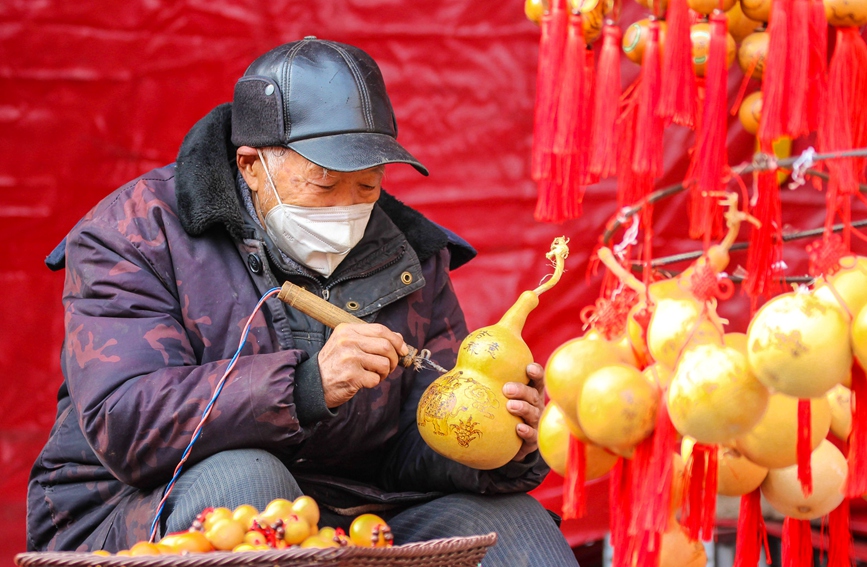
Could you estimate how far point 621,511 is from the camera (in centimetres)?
153

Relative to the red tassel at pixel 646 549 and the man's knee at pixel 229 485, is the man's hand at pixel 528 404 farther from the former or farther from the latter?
the red tassel at pixel 646 549

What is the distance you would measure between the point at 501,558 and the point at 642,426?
91 cm

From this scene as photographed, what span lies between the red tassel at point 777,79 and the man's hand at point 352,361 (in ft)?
3.15

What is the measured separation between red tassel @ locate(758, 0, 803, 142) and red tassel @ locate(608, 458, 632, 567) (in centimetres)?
54

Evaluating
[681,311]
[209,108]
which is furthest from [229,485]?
[209,108]

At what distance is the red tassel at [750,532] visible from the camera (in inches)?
63.1

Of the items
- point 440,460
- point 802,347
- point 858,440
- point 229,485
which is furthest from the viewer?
point 440,460

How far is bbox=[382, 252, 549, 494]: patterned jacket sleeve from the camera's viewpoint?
2.28 m

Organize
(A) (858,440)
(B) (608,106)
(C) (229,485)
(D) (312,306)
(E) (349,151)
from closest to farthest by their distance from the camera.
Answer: (A) (858,440)
(B) (608,106)
(C) (229,485)
(D) (312,306)
(E) (349,151)

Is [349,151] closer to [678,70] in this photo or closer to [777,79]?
[678,70]

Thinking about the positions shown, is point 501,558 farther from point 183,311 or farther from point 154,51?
point 154,51

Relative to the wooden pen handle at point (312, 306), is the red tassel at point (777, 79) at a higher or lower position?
higher

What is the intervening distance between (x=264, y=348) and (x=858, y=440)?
130 centimetres

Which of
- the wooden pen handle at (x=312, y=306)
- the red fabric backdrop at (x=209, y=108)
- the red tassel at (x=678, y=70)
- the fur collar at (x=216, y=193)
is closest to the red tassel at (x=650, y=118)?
the red tassel at (x=678, y=70)
